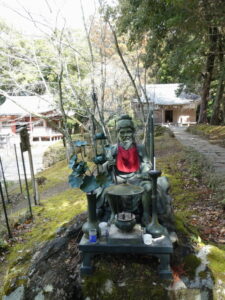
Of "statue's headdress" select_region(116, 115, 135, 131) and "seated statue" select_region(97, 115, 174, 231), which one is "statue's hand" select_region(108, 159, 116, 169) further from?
"statue's headdress" select_region(116, 115, 135, 131)

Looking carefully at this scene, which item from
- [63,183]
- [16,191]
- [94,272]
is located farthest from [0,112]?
[94,272]

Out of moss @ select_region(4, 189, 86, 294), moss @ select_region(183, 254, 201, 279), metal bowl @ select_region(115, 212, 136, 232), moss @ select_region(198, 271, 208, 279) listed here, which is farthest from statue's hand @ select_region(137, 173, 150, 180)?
moss @ select_region(4, 189, 86, 294)

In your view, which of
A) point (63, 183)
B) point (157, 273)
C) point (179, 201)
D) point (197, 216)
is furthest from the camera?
point (63, 183)

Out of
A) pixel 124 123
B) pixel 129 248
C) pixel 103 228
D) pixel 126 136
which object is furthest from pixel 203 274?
pixel 124 123

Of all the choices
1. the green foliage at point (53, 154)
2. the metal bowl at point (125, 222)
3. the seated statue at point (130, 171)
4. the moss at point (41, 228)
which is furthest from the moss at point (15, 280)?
the green foliage at point (53, 154)

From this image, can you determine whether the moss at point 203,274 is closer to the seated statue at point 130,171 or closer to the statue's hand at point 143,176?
the seated statue at point 130,171

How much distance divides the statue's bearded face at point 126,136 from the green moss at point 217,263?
4.35 ft

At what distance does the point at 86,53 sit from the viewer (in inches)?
260

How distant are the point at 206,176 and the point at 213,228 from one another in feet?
6.20

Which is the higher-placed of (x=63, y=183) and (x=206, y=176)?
(x=206, y=176)

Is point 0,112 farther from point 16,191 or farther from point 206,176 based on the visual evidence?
point 206,176

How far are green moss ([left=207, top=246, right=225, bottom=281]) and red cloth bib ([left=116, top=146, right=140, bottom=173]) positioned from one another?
43.2 inches

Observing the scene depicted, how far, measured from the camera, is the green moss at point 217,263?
195 centimetres

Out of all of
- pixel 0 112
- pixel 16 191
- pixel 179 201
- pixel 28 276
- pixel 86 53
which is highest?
pixel 86 53
